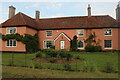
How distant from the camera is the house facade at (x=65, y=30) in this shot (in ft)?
87.4

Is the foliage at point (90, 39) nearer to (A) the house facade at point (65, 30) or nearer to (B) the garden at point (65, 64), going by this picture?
(A) the house facade at point (65, 30)

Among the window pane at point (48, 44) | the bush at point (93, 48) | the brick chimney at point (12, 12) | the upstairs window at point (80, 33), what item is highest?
the brick chimney at point (12, 12)

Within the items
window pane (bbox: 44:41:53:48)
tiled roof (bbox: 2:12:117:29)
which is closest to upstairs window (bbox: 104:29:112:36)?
tiled roof (bbox: 2:12:117:29)

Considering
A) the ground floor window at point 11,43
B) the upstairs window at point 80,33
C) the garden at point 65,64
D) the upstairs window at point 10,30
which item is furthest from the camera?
the upstairs window at point 80,33

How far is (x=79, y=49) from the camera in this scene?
29.0m

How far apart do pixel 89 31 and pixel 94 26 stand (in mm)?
1674

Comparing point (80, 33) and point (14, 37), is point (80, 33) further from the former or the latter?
point (14, 37)

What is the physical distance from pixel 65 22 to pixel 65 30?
2703 mm

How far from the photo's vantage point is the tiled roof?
27597 mm

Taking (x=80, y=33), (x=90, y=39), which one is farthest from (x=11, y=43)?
(x=90, y=39)

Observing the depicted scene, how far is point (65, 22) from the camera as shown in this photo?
3194 centimetres

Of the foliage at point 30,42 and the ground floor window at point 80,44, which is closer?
the foliage at point 30,42

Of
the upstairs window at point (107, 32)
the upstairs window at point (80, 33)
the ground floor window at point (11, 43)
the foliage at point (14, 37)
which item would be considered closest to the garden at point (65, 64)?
the foliage at point (14, 37)

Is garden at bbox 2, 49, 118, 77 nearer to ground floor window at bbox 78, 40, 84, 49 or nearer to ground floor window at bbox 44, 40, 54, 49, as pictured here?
ground floor window at bbox 78, 40, 84, 49
